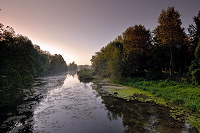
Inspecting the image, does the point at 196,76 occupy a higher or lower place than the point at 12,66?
lower

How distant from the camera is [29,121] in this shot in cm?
1086

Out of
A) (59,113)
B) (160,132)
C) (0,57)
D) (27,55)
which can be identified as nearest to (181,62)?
(160,132)

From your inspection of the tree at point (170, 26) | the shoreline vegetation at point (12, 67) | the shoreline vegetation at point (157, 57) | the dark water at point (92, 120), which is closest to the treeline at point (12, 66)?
the shoreline vegetation at point (12, 67)

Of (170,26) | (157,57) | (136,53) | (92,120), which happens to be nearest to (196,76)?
(170,26)

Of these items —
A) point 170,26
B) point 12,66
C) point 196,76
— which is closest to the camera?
point 12,66

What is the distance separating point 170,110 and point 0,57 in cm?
1831

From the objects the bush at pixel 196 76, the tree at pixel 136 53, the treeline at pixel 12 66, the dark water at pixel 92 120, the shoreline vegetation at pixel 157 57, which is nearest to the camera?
the dark water at pixel 92 120

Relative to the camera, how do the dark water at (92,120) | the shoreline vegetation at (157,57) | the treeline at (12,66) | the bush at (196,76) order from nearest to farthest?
the dark water at (92,120)
the treeline at (12,66)
the bush at (196,76)
the shoreline vegetation at (157,57)

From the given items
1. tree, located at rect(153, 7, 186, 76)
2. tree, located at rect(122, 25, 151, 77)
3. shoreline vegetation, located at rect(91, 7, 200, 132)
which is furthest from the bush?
tree, located at rect(122, 25, 151, 77)

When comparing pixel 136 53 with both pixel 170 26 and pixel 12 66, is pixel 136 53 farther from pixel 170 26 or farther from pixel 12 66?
pixel 12 66

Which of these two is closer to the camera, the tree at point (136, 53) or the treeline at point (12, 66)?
the treeline at point (12, 66)

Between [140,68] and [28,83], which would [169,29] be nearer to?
[140,68]

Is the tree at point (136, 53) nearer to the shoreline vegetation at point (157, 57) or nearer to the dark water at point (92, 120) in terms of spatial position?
the shoreline vegetation at point (157, 57)

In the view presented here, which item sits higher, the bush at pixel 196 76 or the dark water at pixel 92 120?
the bush at pixel 196 76
